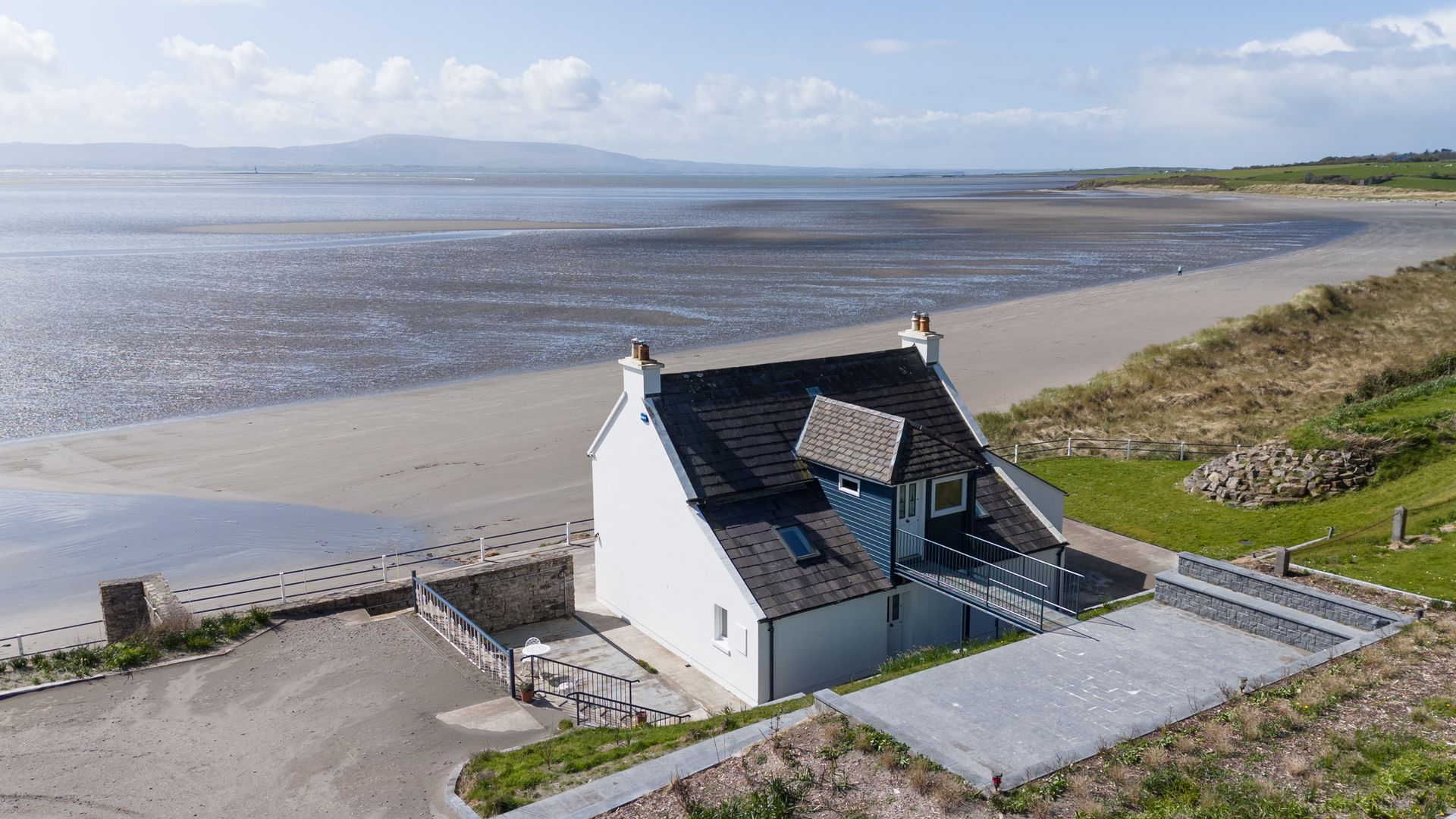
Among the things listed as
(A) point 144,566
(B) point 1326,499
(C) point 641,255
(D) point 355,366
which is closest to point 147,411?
(D) point 355,366

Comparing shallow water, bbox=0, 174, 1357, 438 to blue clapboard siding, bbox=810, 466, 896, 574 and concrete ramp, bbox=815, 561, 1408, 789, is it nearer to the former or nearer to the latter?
blue clapboard siding, bbox=810, 466, 896, 574

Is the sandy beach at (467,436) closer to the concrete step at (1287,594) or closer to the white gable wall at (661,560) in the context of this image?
the white gable wall at (661,560)

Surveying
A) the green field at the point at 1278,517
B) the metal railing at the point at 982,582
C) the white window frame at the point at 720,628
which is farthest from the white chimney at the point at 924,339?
the white window frame at the point at 720,628

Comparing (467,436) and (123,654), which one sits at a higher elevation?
(123,654)

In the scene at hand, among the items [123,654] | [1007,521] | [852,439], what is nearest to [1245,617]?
[1007,521]

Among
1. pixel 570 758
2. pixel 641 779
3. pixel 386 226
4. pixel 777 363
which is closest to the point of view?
pixel 641 779

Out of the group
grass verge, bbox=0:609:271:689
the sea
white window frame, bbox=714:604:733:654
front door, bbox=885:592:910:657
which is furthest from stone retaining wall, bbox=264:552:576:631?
front door, bbox=885:592:910:657

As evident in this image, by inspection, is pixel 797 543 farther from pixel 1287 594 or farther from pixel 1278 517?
pixel 1278 517
